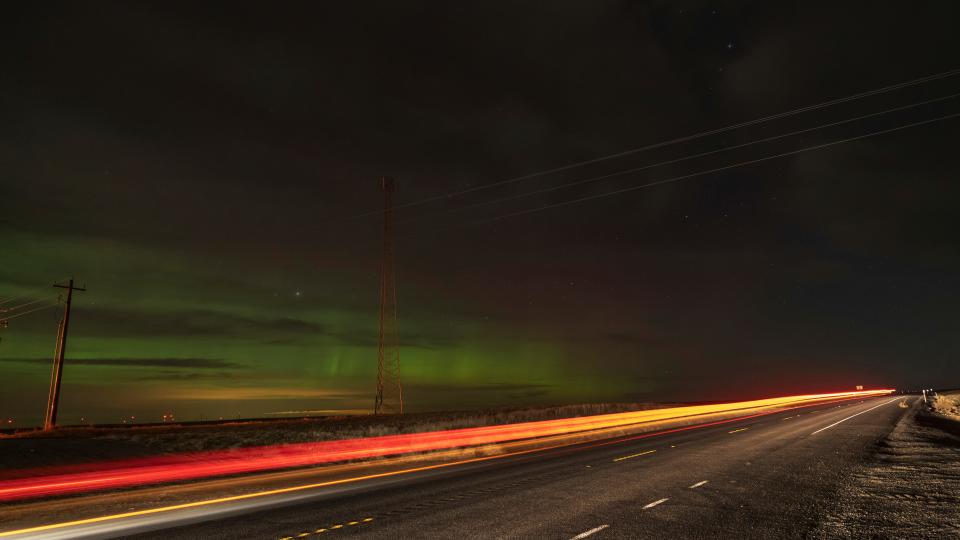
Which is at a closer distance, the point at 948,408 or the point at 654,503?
the point at 654,503

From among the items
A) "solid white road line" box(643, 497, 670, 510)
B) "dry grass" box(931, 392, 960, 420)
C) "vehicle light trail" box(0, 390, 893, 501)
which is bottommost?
"solid white road line" box(643, 497, 670, 510)

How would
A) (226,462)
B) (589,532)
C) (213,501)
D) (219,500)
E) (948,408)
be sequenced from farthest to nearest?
(948,408), (226,462), (219,500), (213,501), (589,532)

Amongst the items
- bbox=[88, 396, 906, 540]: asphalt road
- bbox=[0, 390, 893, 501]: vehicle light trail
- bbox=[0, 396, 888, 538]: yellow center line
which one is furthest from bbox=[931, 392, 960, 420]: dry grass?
bbox=[0, 396, 888, 538]: yellow center line

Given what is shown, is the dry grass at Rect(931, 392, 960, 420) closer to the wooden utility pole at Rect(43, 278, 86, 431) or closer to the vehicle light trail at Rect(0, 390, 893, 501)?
the vehicle light trail at Rect(0, 390, 893, 501)

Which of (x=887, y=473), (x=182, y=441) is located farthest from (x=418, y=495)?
(x=182, y=441)

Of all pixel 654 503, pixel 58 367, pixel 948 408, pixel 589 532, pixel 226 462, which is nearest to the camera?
pixel 589 532

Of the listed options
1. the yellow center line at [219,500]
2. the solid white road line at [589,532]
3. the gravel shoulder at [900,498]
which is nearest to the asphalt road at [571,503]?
the solid white road line at [589,532]

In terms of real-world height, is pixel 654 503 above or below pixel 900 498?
above

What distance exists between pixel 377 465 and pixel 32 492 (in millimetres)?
8679

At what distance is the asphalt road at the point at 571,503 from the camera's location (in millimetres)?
9406

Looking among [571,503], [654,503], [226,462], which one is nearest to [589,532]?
[571,503]

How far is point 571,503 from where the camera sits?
11.6 meters

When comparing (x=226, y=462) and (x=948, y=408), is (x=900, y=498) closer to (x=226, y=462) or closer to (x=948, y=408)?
(x=226, y=462)

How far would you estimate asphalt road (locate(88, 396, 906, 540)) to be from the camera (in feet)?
30.9
